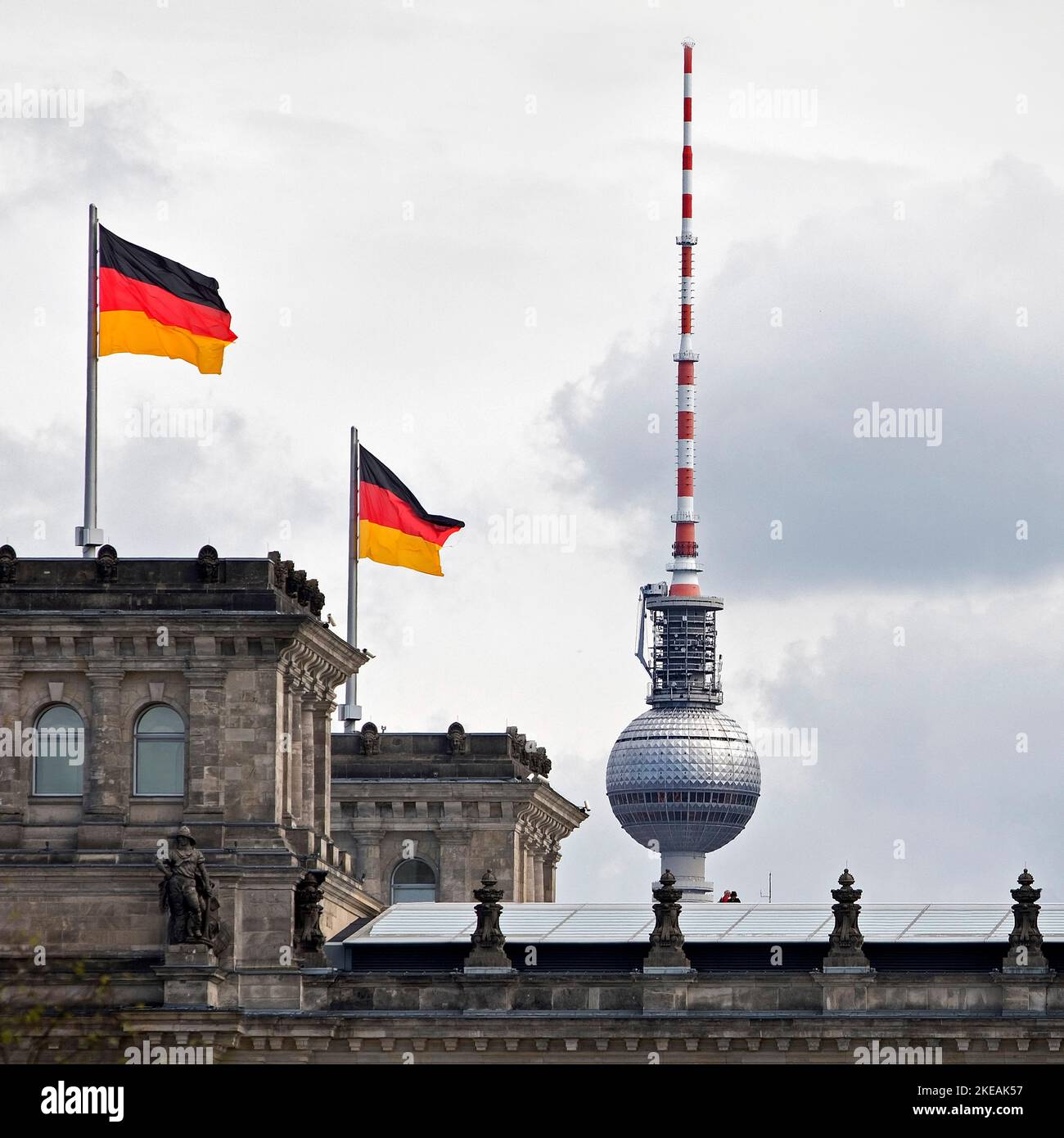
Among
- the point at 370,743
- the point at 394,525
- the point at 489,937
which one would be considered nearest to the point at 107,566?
the point at 489,937

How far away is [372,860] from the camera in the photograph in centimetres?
11606

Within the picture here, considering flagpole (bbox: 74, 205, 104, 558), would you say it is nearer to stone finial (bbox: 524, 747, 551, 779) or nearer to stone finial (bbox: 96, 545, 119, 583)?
stone finial (bbox: 96, 545, 119, 583)

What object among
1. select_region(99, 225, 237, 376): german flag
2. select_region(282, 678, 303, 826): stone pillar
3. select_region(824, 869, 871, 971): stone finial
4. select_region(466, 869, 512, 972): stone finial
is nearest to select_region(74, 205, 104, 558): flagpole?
select_region(99, 225, 237, 376): german flag

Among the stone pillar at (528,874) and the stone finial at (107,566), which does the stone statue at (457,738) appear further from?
the stone finial at (107,566)

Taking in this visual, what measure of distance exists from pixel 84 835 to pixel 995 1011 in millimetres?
25251

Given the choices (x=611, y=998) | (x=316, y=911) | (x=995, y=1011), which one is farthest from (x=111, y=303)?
(x=995, y=1011)

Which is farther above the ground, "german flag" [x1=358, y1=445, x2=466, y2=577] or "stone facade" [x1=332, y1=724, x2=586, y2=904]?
"german flag" [x1=358, y1=445, x2=466, y2=577]

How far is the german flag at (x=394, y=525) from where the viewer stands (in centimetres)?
10731

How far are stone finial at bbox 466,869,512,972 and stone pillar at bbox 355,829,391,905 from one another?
903 inches

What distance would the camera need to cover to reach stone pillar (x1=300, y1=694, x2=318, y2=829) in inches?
3831

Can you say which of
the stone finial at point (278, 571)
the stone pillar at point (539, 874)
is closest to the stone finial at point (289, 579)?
the stone finial at point (278, 571)
